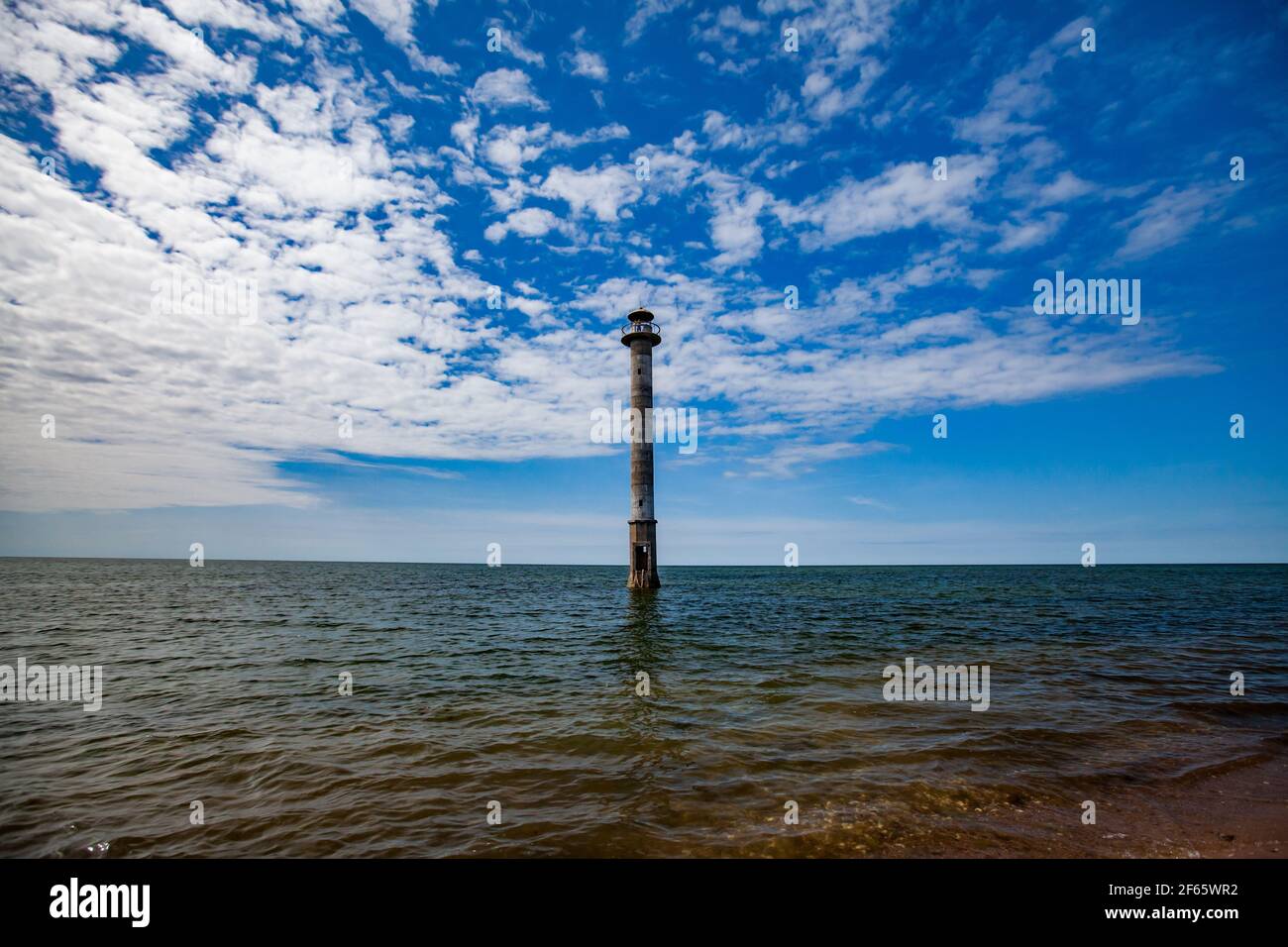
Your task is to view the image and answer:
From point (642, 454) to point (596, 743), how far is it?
2841 centimetres

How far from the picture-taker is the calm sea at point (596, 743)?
6.50m

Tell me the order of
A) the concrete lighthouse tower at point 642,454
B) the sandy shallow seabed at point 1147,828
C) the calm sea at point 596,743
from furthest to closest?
the concrete lighthouse tower at point 642,454 → the calm sea at point 596,743 → the sandy shallow seabed at point 1147,828

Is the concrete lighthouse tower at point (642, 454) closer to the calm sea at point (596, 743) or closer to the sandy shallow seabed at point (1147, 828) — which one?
the calm sea at point (596, 743)

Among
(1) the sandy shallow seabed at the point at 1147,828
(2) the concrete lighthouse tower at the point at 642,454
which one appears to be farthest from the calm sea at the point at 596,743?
(2) the concrete lighthouse tower at the point at 642,454

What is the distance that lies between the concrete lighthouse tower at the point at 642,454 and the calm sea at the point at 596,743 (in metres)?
17.3

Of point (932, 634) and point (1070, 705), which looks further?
point (932, 634)

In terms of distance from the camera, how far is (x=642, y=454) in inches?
1473

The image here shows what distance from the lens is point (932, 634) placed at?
2380cm

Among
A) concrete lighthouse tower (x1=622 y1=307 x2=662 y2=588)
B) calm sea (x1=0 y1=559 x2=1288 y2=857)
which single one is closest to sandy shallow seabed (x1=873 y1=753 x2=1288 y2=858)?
calm sea (x1=0 y1=559 x2=1288 y2=857)
